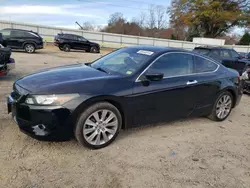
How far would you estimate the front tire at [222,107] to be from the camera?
189 inches

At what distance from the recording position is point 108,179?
9.13 feet

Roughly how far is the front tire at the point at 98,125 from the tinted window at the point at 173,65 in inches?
38.6

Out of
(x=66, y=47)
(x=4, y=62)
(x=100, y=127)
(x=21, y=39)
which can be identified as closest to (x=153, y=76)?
(x=100, y=127)

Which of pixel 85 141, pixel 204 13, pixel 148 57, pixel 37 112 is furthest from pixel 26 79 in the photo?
pixel 204 13

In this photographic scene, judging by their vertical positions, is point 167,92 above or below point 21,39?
below

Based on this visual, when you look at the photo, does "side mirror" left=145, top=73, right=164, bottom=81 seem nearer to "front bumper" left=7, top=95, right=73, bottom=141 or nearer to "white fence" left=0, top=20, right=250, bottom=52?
"front bumper" left=7, top=95, right=73, bottom=141

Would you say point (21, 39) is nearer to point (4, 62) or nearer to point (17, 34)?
point (17, 34)

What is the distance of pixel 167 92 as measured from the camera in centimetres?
392

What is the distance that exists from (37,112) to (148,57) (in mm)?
1991

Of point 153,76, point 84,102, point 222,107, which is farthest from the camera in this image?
point 222,107

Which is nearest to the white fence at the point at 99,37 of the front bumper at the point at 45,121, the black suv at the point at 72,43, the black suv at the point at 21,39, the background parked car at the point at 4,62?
the black suv at the point at 72,43

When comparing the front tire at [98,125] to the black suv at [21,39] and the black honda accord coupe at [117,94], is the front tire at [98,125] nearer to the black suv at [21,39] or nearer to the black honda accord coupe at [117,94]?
the black honda accord coupe at [117,94]

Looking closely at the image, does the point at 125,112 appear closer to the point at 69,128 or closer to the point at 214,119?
the point at 69,128

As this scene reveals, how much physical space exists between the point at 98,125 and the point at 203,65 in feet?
8.16
